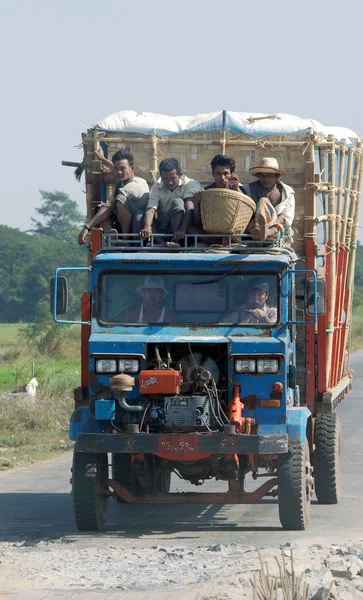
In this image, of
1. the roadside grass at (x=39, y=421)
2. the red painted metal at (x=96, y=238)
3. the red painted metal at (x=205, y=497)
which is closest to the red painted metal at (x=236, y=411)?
the red painted metal at (x=205, y=497)

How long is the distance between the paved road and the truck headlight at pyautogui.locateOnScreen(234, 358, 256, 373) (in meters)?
1.41

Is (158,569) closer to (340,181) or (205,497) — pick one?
(205,497)

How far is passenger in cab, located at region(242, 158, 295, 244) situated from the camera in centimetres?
1148

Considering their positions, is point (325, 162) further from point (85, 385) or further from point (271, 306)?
point (85, 385)

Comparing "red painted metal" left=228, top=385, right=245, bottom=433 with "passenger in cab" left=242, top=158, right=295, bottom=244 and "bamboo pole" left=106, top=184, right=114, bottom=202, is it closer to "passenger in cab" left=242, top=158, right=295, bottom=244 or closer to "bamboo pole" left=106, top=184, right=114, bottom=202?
"passenger in cab" left=242, top=158, right=295, bottom=244

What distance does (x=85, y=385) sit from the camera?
11.9 meters

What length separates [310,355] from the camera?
1228 centimetres

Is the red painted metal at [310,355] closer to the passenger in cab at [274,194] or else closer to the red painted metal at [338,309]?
the passenger in cab at [274,194]

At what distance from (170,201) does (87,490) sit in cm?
278

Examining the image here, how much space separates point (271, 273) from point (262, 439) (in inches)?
57.7

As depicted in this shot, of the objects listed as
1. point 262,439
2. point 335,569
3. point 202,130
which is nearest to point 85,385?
point 262,439

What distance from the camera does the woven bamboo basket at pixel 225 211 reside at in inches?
433

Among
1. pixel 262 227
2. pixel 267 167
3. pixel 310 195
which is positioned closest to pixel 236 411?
pixel 262 227

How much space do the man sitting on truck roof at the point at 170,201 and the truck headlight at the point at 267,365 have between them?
1437 millimetres
